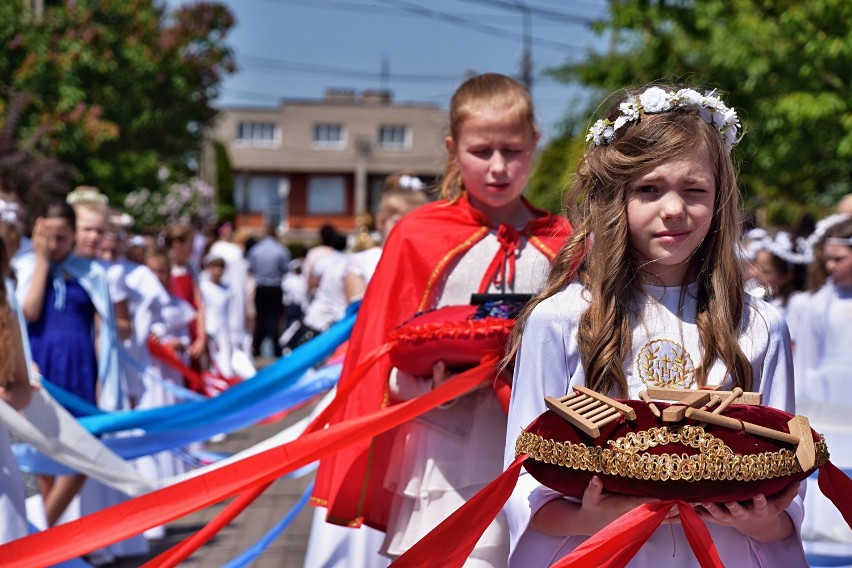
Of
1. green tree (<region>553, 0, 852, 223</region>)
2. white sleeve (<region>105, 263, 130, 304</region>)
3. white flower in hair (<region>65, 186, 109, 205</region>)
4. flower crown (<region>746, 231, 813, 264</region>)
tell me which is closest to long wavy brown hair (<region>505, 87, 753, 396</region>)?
white flower in hair (<region>65, 186, 109, 205</region>)

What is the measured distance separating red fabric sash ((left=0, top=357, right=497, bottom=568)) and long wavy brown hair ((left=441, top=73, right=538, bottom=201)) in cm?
117

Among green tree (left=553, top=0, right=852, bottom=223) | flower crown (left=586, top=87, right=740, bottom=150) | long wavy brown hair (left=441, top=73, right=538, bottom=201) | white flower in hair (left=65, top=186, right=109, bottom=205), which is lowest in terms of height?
white flower in hair (left=65, top=186, right=109, bottom=205)

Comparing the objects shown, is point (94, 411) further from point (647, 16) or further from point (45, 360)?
point (647, 16)

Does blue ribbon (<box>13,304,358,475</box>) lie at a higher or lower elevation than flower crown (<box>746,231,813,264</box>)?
lower

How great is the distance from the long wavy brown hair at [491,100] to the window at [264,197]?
87.1 metres

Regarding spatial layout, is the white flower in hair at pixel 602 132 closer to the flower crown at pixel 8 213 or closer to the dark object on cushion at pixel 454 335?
the dark object on cushion at pixel 454 335

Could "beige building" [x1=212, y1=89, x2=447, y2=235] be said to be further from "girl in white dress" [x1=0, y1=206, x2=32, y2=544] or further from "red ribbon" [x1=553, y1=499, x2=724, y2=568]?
"red ribbon" [x1=553, y1=499, x2=724, y2=568]

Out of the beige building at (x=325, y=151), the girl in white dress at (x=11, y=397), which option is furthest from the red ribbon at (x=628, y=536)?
the beige building at (x=325, y=151)

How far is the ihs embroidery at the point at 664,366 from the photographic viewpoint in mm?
3303

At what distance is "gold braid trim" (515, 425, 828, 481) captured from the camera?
2.92 m

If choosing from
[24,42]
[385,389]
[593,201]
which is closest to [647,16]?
[24,42]

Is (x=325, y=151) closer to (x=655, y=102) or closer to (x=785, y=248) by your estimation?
(x=785, y=248)

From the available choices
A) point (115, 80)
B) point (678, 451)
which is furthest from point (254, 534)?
point (115, 80)

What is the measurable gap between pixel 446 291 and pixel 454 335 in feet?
2.07
